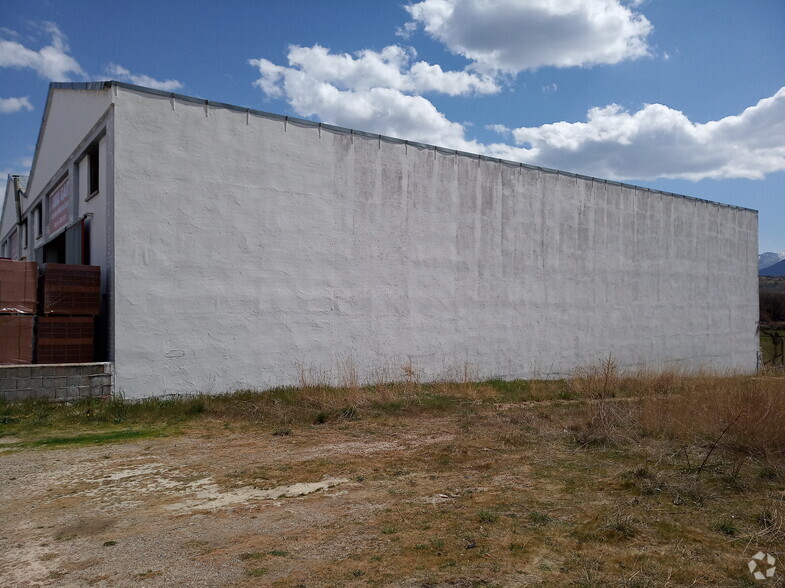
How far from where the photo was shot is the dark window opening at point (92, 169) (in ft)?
45.6

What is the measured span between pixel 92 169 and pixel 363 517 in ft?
39.7

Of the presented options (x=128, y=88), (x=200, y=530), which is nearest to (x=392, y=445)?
(x=200, y=530)

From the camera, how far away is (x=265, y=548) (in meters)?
4.57

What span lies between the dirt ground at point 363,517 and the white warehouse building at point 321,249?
423cm

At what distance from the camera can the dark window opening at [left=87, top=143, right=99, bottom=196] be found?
13914mm

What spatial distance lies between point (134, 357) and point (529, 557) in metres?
9.18

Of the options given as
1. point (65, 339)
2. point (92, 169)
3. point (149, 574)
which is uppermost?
point (92, 169)

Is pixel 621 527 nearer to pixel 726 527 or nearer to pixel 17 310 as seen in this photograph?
pixel 726 527

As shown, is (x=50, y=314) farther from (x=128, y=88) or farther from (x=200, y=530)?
(x=200, y=530)

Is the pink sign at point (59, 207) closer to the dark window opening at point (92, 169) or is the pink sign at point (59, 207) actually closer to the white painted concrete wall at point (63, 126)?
the white painted concrete wall at point (63, 126)

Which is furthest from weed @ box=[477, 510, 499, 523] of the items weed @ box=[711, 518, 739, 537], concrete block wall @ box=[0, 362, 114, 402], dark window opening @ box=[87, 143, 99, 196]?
dark window opening @ box=[87, 143, 99, 196]

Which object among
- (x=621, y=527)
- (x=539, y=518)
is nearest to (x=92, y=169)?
(x=539, y=518)

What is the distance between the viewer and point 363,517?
5.27 metres

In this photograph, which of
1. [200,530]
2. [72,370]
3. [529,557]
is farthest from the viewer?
[72,370]
